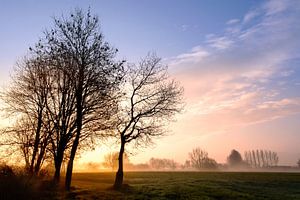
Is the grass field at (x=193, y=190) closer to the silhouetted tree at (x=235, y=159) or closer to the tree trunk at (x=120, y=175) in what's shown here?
the tree trunk at (x=120, y=175)

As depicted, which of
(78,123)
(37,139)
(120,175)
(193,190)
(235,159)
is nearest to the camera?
(78,123)

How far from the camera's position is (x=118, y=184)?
33531 mm

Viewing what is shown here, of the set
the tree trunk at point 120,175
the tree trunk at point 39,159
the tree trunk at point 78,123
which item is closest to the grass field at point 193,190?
the tree trunk at point 120,175

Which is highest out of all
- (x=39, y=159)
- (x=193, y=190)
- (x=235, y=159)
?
(x=235, y=159)

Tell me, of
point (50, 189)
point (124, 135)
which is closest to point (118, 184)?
point (124, 135)

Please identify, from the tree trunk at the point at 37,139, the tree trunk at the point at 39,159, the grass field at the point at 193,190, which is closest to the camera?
the grass field at the point at 193,190

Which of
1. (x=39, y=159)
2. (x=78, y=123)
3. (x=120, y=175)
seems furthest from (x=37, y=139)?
(x=120, y=175)

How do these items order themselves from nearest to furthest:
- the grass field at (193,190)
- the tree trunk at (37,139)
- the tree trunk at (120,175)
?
the grass field at (193,190), the tree trunk at (37,139), the tree trunk at (120,175)

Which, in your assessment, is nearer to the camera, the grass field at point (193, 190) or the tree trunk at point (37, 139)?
the grass field at point (193, 190)

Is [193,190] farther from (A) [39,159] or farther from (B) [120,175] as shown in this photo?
(A) [39,159]

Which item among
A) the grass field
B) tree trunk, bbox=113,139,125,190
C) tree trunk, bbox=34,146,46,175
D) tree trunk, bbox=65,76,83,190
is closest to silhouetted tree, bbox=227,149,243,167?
the grass field

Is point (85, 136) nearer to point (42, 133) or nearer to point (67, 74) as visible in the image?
point (42, 133)

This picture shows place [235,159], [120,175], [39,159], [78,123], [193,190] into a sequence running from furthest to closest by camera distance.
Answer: [235,159], [120,175], [39,159], [193,190], [78,123]

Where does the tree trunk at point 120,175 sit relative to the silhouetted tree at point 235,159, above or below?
below
